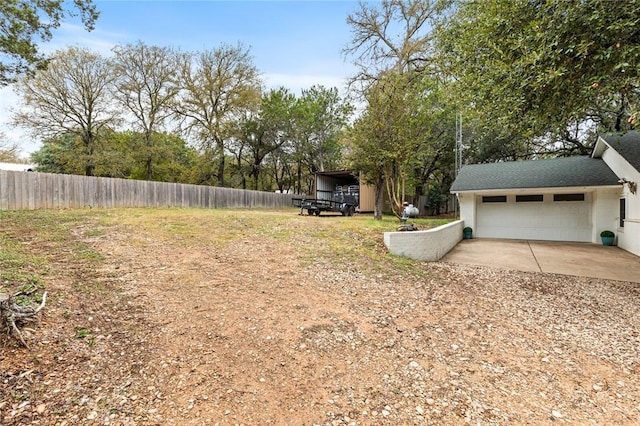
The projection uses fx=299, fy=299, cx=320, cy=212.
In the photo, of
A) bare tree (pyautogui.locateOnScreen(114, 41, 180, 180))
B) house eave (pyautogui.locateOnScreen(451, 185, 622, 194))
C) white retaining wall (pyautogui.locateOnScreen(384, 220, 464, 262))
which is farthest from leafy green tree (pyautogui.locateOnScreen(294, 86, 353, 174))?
white retaining wall (pyautogui.locateOnScreen(384, 220, 464, 262))

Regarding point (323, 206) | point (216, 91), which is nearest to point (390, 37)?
point (323, 206)

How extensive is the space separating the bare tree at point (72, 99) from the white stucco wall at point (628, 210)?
80.9 ft

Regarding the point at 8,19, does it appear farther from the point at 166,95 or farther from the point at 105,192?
the point at 166,95

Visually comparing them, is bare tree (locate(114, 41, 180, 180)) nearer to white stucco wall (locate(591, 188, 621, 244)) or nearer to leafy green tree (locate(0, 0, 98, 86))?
leafy green tree (locate(0, 0, 98, 86))

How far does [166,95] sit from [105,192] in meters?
10.7

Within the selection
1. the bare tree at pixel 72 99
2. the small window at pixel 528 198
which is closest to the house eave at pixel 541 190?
the small window at pixel 528 198

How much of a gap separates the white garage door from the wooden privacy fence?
14518mm

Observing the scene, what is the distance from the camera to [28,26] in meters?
8.31

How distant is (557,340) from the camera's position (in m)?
3.52

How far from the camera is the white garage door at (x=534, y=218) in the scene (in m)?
11.1

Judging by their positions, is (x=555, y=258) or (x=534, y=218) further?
(x=534, y=218)

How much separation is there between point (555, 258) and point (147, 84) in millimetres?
23318

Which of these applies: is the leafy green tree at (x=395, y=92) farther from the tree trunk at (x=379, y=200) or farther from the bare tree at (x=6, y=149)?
the bare tree at (x=6, y=149)

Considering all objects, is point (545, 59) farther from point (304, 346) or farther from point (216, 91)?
point (216, 91)
